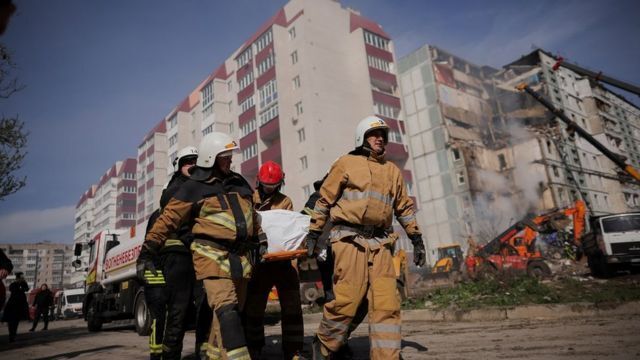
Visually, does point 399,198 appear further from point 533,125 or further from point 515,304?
point 533,125

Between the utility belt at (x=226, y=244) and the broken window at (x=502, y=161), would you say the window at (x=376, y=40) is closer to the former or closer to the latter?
the broken window at (x=502, y=161)

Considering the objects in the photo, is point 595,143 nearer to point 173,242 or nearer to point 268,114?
point 268,114

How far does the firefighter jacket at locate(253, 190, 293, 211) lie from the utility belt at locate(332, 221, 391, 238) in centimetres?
141

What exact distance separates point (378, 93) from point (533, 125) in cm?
2155

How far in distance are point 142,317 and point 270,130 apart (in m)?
30.7

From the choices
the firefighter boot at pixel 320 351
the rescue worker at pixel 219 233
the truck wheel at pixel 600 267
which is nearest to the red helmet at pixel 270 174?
the rescue worker at pixel 219 233

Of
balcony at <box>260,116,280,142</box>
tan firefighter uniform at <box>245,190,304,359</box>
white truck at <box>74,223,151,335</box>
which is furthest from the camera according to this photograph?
balcony at <box>260,116,280,142</box>

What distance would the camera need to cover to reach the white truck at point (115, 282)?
9758 mm

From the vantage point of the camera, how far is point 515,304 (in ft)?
24.7

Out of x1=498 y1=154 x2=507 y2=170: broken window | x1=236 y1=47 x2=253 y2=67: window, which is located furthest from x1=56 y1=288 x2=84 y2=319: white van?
x1=498 y1=154 x2=507 y2=170: broken window

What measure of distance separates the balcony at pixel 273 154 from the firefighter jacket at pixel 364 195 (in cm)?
3452

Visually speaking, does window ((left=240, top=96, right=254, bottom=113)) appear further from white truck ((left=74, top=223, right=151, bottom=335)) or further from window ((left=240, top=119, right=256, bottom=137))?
white truck ((left=74, top=223, right=151, bottom=335))

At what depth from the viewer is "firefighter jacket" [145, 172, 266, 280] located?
3135mm

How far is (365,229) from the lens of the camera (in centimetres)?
342
